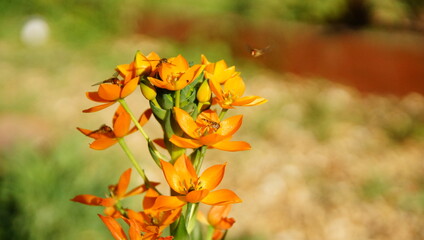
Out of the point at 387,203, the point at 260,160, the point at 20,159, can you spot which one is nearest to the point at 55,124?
the point at 20,159

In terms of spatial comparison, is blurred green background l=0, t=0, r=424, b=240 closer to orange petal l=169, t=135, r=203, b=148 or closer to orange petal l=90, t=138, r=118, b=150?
orange petal l=90, t=138, r=118, b=150

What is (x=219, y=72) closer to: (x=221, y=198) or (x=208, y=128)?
(x=208, y=128)

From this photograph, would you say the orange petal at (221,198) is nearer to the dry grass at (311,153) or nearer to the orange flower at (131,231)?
the orange flower at (131,231)

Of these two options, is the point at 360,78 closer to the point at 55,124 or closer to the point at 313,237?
the point at 313,237

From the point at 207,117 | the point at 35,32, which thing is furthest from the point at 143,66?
the point at 35,32

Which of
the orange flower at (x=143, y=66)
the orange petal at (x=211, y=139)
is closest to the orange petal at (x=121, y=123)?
the orange flower at (x=143, y=66)
